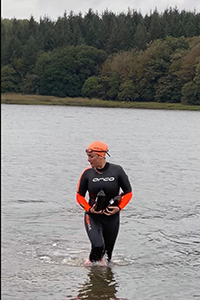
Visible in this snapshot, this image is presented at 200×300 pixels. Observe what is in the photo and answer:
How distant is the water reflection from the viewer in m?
9.14

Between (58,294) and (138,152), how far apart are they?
2950cm

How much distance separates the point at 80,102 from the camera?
442ft

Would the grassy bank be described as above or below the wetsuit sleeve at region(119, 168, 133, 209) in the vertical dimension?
below

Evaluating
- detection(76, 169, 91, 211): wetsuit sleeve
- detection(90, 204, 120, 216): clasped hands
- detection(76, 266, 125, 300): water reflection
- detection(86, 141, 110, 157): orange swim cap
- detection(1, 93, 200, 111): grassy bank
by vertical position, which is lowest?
detection(1, 93, 200, 111): grassy bank

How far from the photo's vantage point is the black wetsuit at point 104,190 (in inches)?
362

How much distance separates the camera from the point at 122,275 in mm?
10320

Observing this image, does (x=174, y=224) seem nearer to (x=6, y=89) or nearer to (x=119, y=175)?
(x=119, y=175)

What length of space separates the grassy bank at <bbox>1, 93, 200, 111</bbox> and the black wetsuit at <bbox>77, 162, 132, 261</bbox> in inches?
4292

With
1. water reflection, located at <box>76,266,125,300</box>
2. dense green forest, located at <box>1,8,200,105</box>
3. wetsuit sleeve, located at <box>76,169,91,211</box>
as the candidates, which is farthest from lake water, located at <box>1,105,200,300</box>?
dense green forest, located at <box>1,8,200,105</box>

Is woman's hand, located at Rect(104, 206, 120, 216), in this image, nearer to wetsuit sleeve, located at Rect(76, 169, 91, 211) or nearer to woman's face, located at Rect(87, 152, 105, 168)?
wetsuit sleeve, located at Rect(76, 169, 91, 211)

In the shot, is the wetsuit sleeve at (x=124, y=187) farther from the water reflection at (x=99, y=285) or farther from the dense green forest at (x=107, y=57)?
the dense green forest at (x=107, y=57)

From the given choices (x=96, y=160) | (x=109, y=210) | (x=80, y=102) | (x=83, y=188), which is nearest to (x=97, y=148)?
(x=96, y=160)

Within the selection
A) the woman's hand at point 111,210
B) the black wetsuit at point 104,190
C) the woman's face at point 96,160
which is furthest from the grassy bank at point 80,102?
the woman's face at point 96,160

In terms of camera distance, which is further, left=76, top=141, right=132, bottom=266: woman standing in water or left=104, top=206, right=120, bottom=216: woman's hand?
left=104, top=206, right=120, bottom=216: woman's hand
